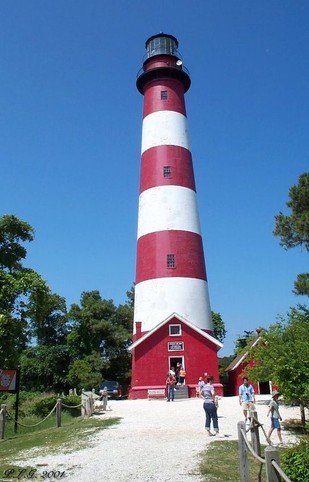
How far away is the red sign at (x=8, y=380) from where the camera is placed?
16.8 meters

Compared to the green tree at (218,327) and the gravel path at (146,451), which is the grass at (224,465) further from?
the green tree at (218,327)

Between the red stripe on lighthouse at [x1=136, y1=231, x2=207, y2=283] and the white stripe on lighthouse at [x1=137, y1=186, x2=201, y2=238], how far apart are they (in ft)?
1.45

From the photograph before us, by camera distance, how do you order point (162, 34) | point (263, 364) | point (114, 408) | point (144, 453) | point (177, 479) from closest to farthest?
point (177, 479) → point (144, 453) → point (263, 364) → point (114, 408) → point (162, 34)

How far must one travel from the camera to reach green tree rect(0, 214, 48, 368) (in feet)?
59.4

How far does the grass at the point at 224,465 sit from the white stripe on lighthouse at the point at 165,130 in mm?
21120

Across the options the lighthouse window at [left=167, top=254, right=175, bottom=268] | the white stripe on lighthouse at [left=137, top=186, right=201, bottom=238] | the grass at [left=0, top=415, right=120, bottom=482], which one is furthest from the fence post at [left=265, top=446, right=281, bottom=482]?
the white stripe on lighthouse at [left=137, top=186, right=201, bottom=238]

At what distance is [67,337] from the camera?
3794 centimetres

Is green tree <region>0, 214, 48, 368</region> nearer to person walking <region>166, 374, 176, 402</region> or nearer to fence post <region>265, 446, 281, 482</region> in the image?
person walking <region>166, 374, 176, 402</region>

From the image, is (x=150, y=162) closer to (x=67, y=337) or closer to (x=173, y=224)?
(x=173, y=224)

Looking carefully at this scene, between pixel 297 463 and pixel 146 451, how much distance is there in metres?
4.31

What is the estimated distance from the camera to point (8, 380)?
667 inches

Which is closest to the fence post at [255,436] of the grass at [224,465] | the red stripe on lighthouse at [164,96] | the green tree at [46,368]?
the grass at [224,465]

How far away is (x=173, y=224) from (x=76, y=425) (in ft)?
47.1

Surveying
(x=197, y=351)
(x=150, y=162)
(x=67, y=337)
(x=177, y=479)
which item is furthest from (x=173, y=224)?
(x=177, y=479)
